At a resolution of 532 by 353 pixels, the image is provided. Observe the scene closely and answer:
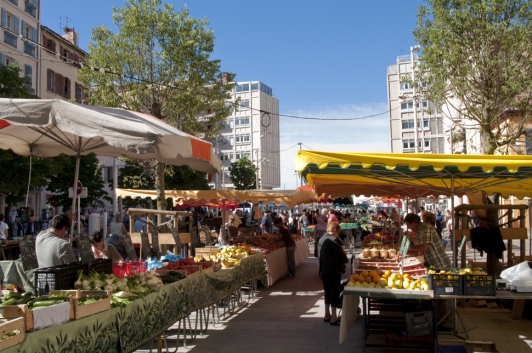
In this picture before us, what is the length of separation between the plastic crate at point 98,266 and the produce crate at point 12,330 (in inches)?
77.4

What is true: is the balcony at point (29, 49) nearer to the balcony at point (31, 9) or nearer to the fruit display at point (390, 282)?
the balcony at point (31, 9)

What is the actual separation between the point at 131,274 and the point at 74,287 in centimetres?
121

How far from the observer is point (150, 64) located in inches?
702

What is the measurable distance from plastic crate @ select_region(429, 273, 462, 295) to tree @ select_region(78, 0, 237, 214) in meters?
12.6

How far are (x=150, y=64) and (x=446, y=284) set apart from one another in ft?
46.9

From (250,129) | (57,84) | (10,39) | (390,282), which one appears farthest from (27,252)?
(250,129)

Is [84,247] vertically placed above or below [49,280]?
above

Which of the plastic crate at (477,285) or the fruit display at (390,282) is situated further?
the fruit display at (390,282)

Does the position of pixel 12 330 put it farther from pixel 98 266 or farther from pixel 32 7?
pixel 32 7

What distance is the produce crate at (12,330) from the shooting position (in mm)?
3232

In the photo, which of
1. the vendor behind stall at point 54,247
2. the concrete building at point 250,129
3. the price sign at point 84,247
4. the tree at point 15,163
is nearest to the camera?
the vendor behind stall at point 54,247

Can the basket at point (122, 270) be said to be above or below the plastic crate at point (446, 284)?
above

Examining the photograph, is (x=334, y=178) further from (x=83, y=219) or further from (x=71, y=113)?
(x=83, y=219)

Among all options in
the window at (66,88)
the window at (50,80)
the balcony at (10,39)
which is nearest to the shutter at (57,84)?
the window at (50,80)
